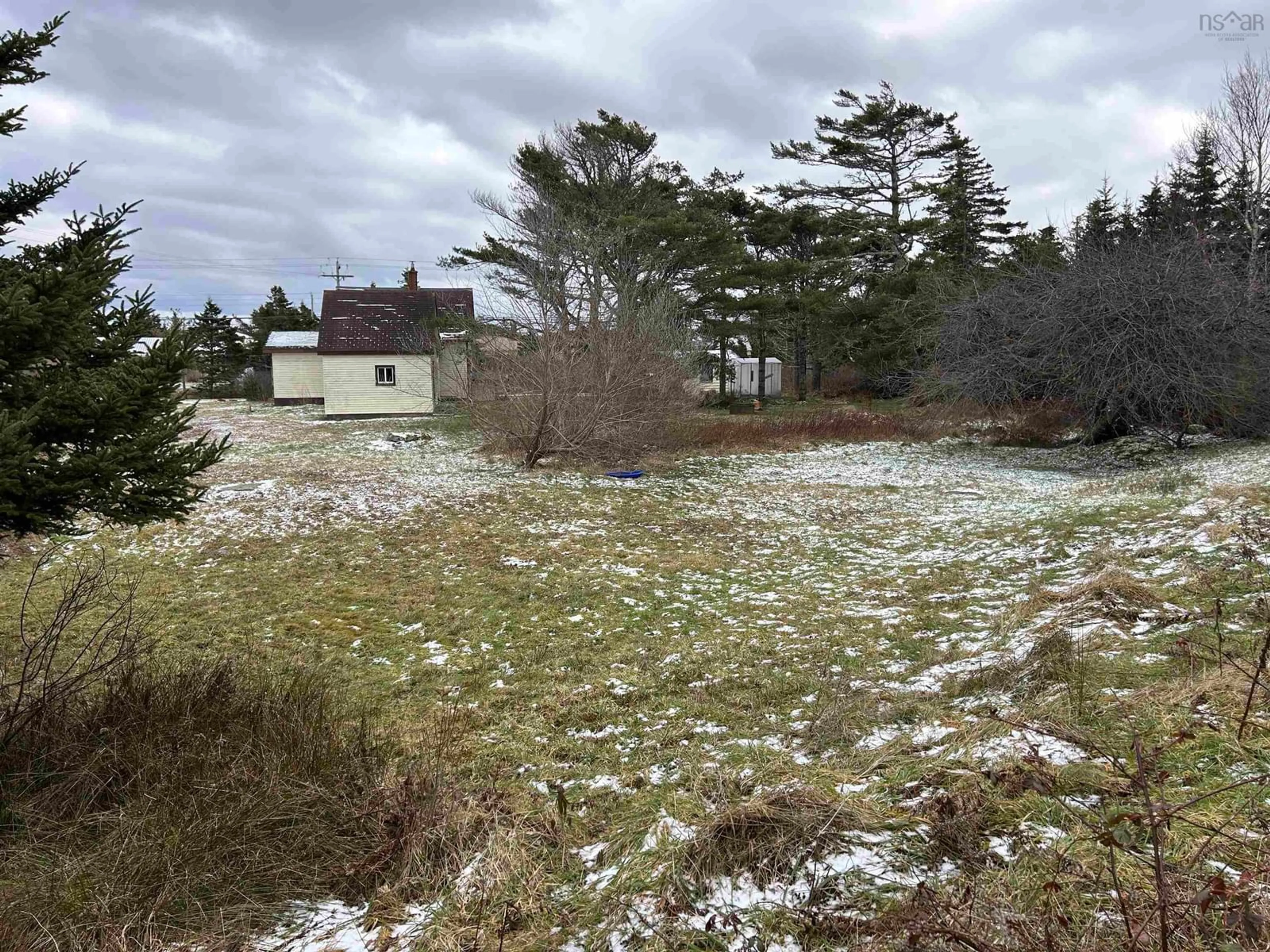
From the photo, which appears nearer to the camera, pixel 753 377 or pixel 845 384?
pixel 845 384

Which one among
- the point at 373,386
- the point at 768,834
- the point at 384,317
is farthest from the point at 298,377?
the point at 768,834

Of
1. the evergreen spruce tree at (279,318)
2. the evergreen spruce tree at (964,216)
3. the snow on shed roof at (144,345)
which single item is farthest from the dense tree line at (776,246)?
the evergreen spruce tree at (279,318)

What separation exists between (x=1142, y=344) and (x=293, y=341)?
3287cm

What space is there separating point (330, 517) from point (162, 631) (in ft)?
14.2

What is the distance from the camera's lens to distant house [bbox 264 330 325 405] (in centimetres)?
3275

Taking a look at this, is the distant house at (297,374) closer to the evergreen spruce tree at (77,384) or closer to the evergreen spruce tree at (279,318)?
the evergreen spruce tree at (279,318)

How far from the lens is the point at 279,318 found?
46219 mm

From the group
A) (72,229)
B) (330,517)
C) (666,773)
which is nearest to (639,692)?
(666,773)

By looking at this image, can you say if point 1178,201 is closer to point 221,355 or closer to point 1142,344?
point 1142,344

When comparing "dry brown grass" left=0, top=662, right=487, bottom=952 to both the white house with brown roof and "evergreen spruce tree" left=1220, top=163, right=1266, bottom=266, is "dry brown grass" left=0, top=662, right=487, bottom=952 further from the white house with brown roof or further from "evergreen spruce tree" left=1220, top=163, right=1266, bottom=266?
"evergreen spruce tree" left=1220, top=163, right=1266, bottom=266

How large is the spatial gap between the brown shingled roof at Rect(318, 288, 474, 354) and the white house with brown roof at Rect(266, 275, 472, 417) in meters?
0.03

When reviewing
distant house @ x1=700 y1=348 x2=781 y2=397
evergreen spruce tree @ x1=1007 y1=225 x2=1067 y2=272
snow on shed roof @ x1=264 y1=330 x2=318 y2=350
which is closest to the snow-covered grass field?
evergreen spruce tree @ x1=1007 y1=225 x2=1067 y2=272

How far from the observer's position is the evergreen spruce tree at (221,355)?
125 ft

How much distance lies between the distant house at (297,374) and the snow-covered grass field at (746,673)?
23.2 m
